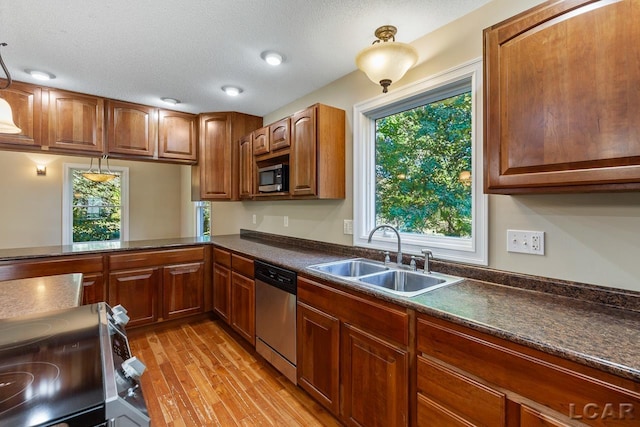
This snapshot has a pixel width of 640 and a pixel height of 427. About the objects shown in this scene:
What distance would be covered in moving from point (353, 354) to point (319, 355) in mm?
309

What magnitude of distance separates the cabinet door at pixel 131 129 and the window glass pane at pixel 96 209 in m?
2.98

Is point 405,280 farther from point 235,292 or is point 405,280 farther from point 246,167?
point 246,167

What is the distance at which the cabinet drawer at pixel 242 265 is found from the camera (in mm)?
2573

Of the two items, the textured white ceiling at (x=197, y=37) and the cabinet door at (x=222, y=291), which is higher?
the textured white ceiling at (x=197, y=37)

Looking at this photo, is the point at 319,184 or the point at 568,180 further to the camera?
the point at 319,184

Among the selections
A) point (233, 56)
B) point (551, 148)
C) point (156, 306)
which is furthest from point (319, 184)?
point (156, 306)

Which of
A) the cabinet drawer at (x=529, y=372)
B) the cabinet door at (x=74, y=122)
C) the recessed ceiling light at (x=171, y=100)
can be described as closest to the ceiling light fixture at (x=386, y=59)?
the cabinet drawer at (x=529, y=372)

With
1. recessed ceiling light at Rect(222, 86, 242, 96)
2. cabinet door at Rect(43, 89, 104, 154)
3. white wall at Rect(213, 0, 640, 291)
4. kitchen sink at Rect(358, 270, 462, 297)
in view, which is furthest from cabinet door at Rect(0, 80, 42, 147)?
kitchen sink at Rect(358, 270, 462, 297)

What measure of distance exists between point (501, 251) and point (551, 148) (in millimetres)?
645

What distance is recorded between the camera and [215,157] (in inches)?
142

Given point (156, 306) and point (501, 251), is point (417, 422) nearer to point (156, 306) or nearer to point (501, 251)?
point (501, 251)

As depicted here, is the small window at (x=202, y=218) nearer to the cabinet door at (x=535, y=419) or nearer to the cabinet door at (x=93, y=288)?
the cabinet door at (x=93, y=288)

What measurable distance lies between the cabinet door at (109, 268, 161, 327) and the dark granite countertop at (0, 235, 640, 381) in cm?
211

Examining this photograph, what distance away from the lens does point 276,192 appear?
2883 mm
